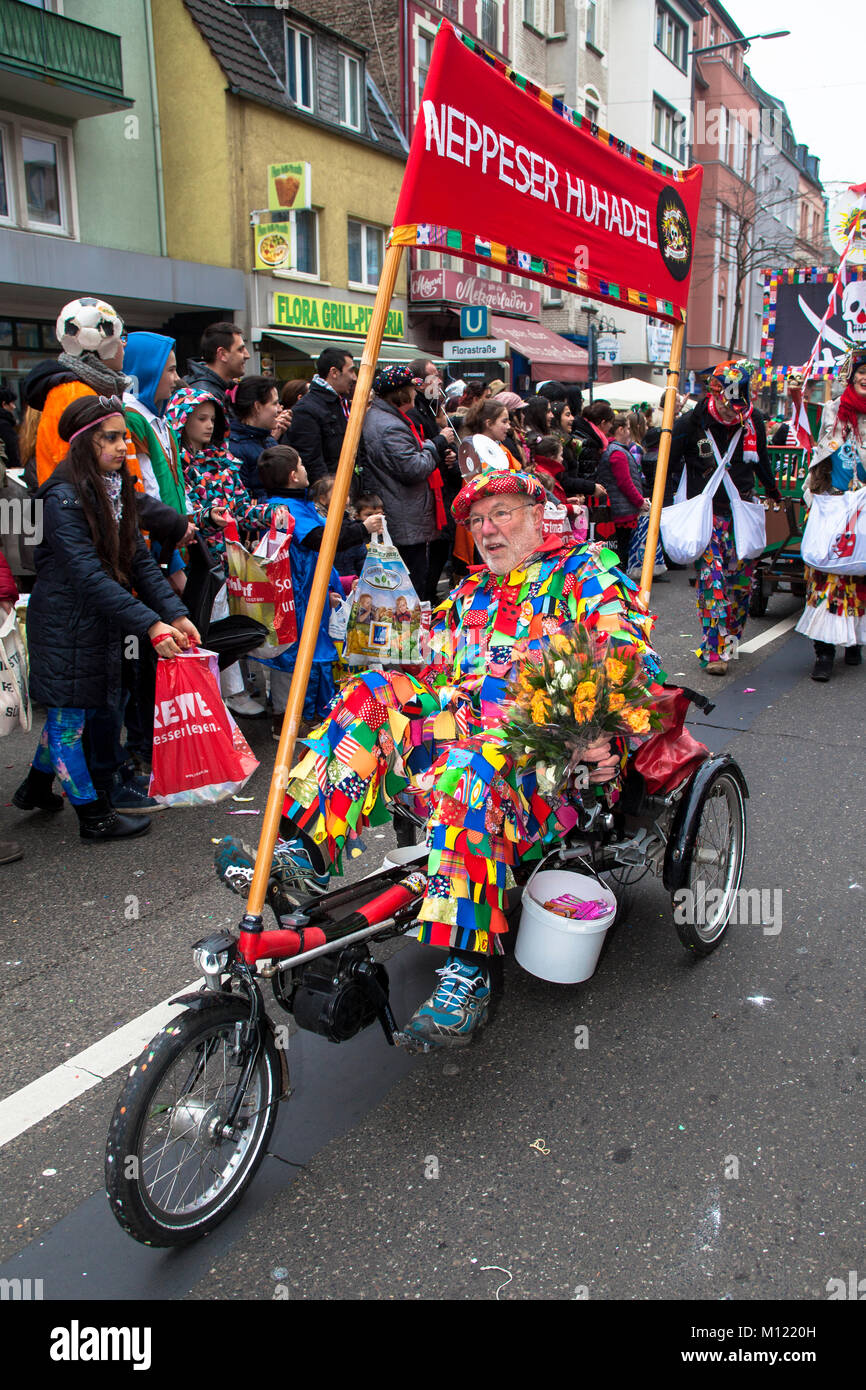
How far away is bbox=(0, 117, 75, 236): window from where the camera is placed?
1358cm

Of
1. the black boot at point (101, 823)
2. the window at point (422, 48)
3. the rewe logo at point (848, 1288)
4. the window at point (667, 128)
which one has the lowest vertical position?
the rewe logo at point (848, 1288)

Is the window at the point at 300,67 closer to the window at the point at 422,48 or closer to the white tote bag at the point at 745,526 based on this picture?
the window at the point at 422,48

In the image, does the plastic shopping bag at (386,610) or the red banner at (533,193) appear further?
the plastic shopping bag at (386,610)

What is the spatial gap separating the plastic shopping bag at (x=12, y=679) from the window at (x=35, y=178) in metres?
11.5

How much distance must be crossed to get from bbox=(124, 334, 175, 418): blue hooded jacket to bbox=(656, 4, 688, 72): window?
34.5 metres

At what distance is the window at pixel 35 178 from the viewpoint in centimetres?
1358

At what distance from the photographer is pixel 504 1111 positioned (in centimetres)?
A: 282

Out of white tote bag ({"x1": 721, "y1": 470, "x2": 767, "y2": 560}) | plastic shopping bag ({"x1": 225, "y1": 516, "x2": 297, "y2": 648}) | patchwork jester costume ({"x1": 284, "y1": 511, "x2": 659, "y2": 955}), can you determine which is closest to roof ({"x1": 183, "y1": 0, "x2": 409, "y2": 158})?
white tote bag ({"x1": 721, "y1": 470, "x2": 767, "y2": 560})

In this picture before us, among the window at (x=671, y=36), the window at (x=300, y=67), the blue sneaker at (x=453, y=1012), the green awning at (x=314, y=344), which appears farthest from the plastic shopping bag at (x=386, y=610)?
the window at (x=671, y=36)

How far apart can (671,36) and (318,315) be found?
25.7 meters

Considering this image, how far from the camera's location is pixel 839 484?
24.0 feet

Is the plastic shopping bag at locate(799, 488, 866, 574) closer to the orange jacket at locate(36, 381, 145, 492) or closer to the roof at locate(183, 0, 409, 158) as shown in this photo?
the orange jacket at locate(36, 381, 145, 492)

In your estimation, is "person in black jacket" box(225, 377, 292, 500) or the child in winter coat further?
"person in black jacket" box(225, 377, 292, 500)
